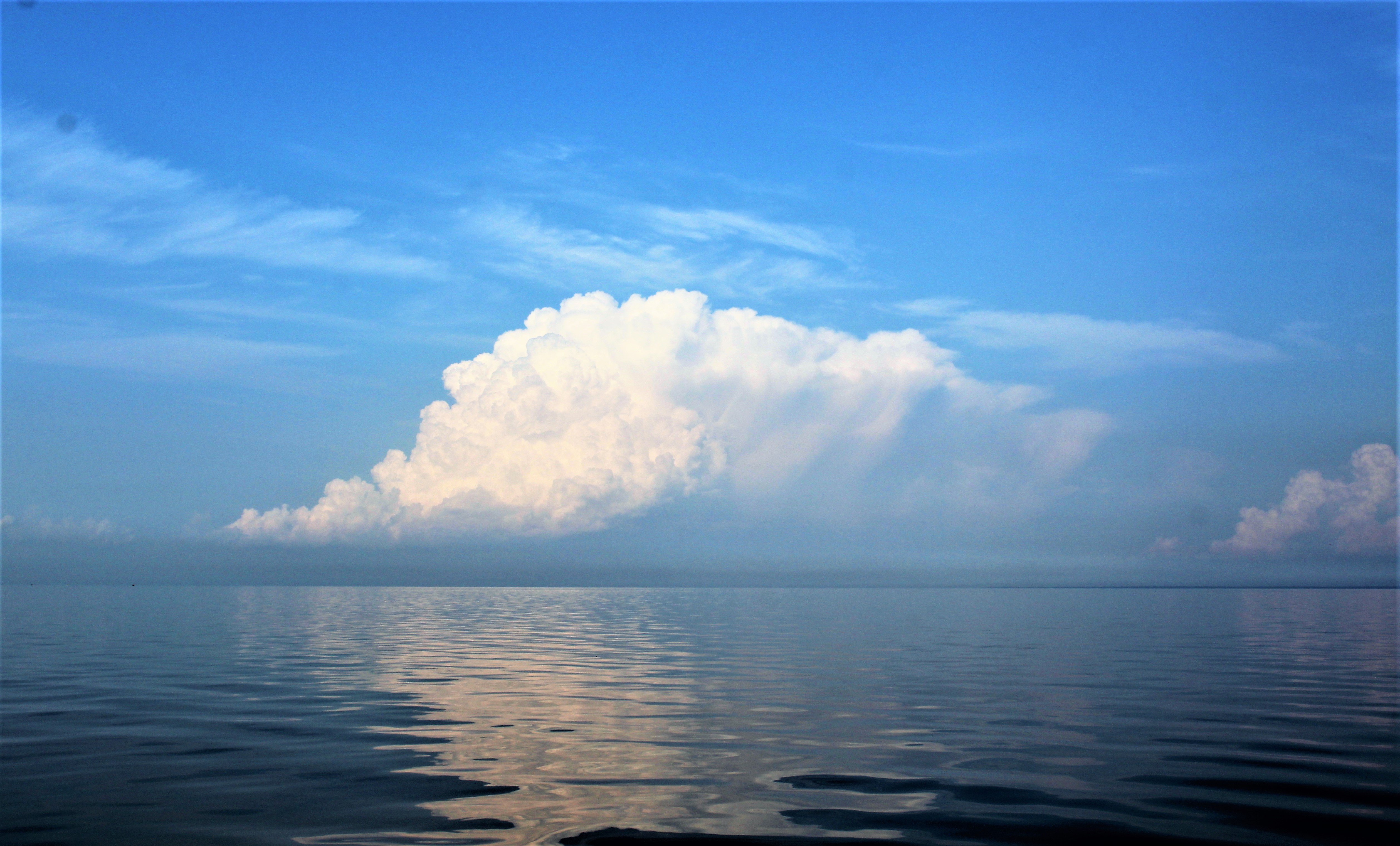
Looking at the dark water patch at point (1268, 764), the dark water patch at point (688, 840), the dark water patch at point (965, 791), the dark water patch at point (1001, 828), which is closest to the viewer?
the dark water patch at point (688, 840)

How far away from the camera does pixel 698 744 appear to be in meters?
18.4

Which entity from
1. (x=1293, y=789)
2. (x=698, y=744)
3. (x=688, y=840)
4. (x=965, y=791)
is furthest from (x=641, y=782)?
(x=1293, y=789)

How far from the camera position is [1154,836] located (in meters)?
12.0

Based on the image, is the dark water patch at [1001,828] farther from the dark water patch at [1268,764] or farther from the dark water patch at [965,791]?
the dark water patch at [1268,764]

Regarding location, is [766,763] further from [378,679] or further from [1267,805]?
[378,679]

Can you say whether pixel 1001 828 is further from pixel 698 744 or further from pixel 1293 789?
pixel 698 744

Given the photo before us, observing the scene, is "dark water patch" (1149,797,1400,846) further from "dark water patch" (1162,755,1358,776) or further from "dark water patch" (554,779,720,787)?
"dark water patch" (554,779,720,787)

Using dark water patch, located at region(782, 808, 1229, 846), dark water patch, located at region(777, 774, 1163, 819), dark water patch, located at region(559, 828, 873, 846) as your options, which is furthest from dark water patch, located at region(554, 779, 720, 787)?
dark water patch, located at region(559, 828, 873, 846)

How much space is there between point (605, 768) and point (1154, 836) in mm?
8597

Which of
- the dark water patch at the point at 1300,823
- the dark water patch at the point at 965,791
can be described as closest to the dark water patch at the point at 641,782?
the dark water patch at the point at 965,791

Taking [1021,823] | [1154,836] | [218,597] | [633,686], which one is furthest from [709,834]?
[218,597]

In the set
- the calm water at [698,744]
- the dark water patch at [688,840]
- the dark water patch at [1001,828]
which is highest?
the dark water patch at [688,840]

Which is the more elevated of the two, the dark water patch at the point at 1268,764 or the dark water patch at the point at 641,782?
the dark water patch at the point at 641,782

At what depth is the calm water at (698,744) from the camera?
12445 mm
